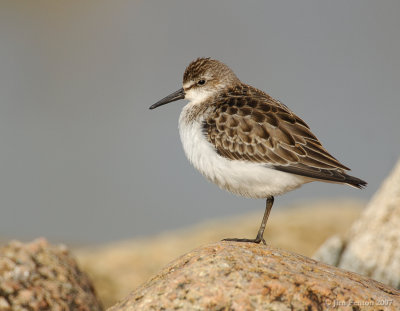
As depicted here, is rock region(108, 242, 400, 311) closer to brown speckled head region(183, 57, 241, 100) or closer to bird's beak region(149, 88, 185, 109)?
brown speckled head region(183, 57, 241, 100)

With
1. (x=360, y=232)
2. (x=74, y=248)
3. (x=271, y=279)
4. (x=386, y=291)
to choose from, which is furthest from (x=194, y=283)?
(x=74, y=248)

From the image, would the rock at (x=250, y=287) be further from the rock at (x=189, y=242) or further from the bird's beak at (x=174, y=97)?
the rock at (x=189, y=242)

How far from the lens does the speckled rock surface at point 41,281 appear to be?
19.7ft

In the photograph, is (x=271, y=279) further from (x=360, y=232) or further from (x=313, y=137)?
(x=360, y=232)

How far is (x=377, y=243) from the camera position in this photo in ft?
26.1

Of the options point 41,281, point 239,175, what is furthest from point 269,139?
point 41,281

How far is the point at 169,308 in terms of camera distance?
438cm

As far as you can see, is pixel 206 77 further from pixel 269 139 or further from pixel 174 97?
pixel 269 139

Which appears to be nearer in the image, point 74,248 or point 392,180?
point 392,180

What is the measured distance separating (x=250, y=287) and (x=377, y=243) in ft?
13.5

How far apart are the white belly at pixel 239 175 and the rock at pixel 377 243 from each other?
2305mm

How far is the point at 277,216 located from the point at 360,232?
4359mm

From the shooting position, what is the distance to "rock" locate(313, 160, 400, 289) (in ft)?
25.2

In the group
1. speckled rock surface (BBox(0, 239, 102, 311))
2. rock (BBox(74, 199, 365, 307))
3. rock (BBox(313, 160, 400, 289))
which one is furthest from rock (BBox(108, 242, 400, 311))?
rock (BBox(74, 199, 365, 307))
